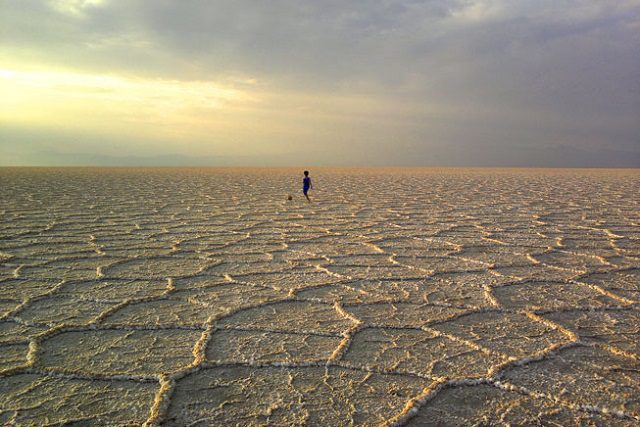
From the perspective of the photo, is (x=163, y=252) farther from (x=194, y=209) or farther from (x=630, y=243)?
(x=630, y=243)

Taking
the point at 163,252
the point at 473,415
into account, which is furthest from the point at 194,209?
the point at 473,415

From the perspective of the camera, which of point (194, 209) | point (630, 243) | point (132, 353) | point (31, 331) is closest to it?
point (132, 353)

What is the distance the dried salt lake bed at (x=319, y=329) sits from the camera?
160 cm

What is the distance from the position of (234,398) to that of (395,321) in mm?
965

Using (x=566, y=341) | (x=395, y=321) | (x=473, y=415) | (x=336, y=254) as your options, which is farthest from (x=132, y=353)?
(x=336, y=254)

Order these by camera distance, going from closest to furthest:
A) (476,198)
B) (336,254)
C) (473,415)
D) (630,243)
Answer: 1. (473,415)
2. (336,254)
3. (630,243)
4. (476,198)

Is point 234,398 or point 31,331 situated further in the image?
point 31,331

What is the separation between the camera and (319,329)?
224 centimetres

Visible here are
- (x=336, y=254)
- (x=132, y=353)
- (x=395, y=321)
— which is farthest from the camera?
(x=336, y=254)

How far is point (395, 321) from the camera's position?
2342 mm

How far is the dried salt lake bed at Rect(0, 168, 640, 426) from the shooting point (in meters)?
1.60

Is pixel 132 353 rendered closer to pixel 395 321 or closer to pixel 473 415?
pixel 395 321

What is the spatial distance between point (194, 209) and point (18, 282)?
3965 millimetres

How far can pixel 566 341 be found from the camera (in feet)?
6.88
